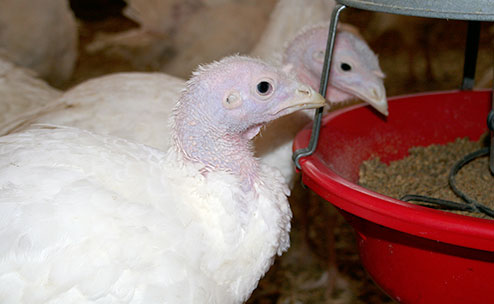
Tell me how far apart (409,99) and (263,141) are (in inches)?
24.2

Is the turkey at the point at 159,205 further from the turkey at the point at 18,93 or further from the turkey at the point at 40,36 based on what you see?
the turkey at the point at 40,36

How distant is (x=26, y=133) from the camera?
1.57 meters

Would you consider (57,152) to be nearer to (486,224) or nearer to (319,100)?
(319,100)

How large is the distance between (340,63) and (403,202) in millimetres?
1074

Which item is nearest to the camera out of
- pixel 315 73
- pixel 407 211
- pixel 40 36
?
pixel 407 211

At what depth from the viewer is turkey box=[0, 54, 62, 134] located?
247 centimetres

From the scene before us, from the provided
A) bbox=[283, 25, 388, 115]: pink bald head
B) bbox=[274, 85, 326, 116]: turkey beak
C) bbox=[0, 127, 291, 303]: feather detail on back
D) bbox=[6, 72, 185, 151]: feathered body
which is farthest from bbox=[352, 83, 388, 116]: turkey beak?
bbox=[6, 72, 185, 151]: feathered body

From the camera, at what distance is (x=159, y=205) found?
1.37 meters

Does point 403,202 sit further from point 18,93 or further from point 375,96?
point 18,93

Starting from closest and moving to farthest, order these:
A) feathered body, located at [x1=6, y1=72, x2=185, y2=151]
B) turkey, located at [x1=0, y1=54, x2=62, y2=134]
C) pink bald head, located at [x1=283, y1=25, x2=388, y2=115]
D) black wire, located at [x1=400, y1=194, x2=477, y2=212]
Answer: black wire, located at [x1=400, y1=194, x2=477, y2=212]
feathered body, located at [x1=6, y1=72, x2=185, y2=151]
pink bald head, located at [x1=283, y1=25, x2=388, y2=115]
turkey, located at [x1=0, y1=54, x2=62, y2=134]

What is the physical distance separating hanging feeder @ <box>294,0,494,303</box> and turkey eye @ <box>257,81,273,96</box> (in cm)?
14

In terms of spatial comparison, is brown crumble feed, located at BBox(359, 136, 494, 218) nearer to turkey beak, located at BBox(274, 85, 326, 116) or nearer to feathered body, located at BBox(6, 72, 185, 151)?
turkey beak, located at BBox(274, 85, 326, 116)

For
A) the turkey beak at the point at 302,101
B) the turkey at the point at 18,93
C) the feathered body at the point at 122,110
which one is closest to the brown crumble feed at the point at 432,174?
the turkey beak at the point at 302,101

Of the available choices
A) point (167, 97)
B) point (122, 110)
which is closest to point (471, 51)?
point (167, 97)
